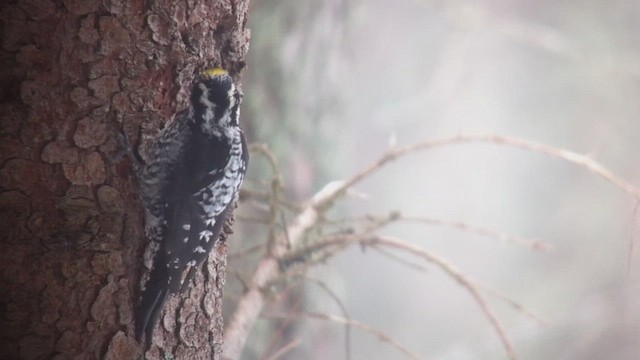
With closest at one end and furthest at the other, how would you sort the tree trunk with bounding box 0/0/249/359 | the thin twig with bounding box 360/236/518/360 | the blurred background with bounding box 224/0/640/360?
the tree trunk with bounding box 0/0/249/359 < the thin twig with bounding box 360/236/518/360 < the blurred background with bounding box 224/0/640/360

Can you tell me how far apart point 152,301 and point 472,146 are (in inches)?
50.4

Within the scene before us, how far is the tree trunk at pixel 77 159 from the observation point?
0.80m

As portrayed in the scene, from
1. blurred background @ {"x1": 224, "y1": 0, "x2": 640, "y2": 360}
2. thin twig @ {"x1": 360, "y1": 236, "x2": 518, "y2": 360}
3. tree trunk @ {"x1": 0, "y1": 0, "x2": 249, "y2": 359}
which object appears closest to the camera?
tree trunk @ {"x1": 0, "y1": 0, "x2": 249, "y2": 359}

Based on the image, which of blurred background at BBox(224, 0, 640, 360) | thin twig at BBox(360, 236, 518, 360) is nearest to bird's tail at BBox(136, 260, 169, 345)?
thin twig at BBox(360, 236, 518, 360)

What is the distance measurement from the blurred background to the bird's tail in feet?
3.52

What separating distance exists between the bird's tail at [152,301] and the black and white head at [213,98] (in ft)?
0.56

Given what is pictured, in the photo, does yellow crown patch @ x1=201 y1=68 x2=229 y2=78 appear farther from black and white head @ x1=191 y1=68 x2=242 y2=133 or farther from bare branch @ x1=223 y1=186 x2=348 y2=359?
bare branch @ x1=223 y1=186 x2=348 y2=359

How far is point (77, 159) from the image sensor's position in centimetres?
81

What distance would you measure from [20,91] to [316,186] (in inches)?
50.7

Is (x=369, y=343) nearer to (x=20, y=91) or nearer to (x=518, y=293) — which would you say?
(x=518, y=293)

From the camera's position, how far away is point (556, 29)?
196cm

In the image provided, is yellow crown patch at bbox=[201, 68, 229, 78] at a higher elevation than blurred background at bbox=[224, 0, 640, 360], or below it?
higher

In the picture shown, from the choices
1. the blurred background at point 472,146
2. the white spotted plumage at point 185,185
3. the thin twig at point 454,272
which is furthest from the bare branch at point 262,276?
the white spotted plumage at point 185,185

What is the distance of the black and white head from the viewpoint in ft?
2.72
